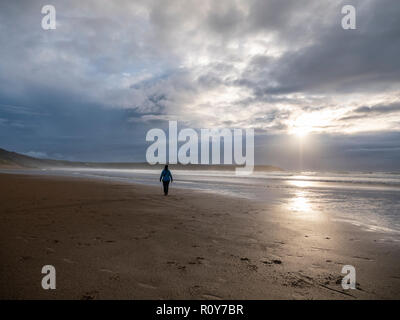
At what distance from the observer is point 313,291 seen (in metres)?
3.71

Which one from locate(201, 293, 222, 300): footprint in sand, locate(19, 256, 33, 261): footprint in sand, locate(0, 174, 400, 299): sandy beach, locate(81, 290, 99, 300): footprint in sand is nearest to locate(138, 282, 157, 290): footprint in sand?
locate(0, 174, 400, 299): sandy beach

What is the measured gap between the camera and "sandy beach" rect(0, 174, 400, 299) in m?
3.65

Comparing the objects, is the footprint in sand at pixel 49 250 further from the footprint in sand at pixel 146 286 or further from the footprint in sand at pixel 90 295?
the footprint in sand at pixel 146 286

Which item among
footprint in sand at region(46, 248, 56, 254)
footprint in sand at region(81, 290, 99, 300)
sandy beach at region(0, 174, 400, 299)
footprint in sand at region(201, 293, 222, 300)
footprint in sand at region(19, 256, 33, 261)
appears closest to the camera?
footprint in sand at region(81, 290, 99, 300)

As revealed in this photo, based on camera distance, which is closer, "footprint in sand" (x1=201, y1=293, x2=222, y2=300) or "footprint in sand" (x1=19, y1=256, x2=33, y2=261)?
"footprint in sand" (x1=201, y1=293, x2=222, y2=300)

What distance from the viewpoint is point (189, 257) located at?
5027 mm

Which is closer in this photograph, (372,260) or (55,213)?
(372,260)

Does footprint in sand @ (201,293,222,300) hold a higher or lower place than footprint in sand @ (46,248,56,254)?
lower

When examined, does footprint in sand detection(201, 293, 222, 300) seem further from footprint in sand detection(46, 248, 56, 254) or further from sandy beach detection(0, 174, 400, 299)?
footprint in sand detection(46, 248, 56, 254)
